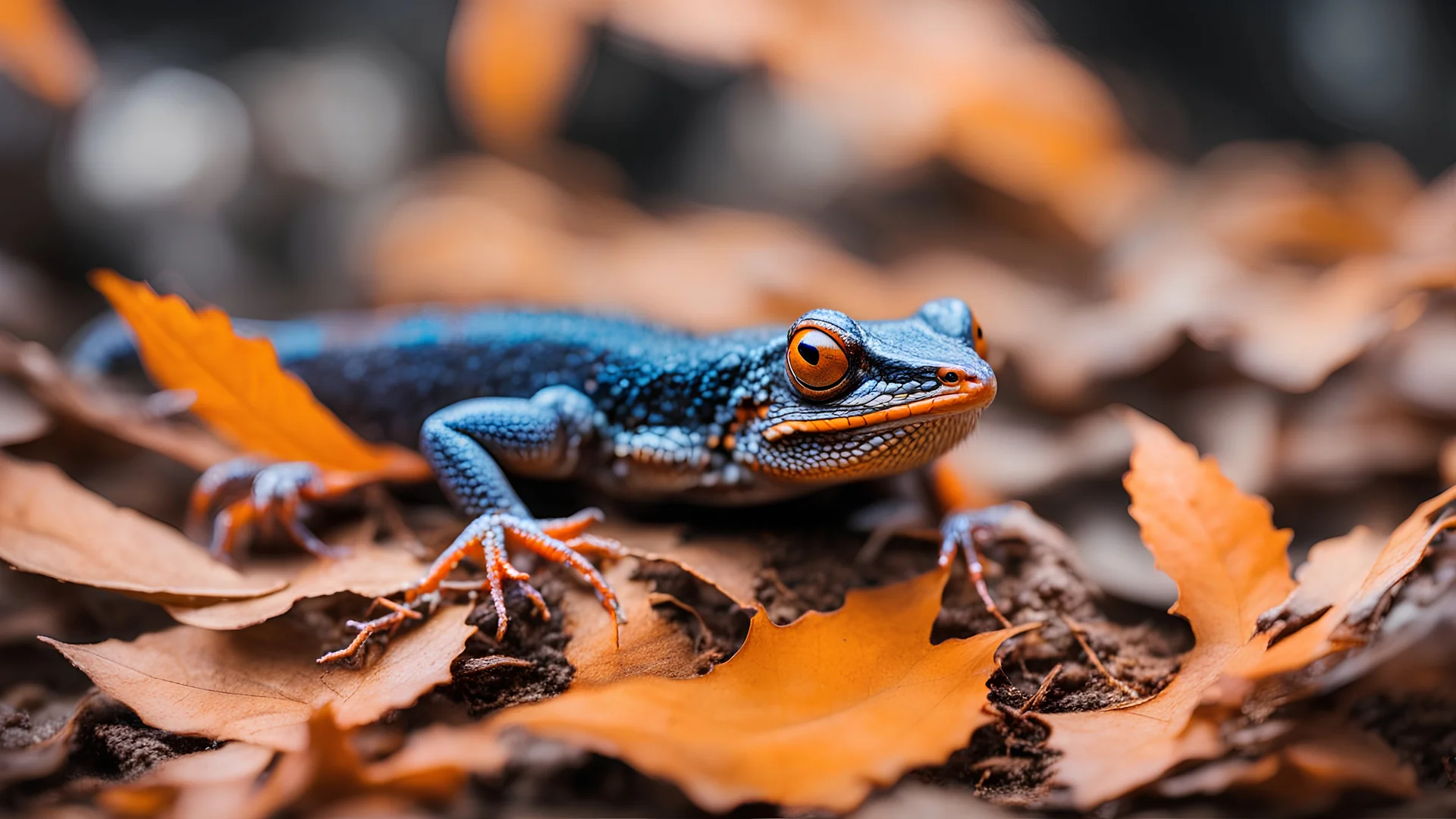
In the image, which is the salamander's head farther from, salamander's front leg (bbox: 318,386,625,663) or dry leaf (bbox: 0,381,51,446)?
dry leaf (bbox: 0,381,51,446)

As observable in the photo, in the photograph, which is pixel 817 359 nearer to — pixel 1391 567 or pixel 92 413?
pixel 1391 567

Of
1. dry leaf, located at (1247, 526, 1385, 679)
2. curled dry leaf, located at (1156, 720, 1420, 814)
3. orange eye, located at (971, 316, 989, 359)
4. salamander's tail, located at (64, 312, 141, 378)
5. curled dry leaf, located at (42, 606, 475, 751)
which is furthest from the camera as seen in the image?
salamander's tail, located at (64, 312, 141, 378)

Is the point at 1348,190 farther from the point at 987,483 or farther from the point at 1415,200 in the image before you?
the point at 987,483

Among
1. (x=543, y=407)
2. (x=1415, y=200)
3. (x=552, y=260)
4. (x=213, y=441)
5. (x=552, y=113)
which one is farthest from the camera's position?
(x=552, y=113)

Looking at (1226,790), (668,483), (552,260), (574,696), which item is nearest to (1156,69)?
(552,260)

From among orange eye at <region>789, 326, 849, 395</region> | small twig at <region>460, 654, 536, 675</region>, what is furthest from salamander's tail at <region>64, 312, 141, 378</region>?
A: orange eye at <region>789, 326, 849, 395</region>

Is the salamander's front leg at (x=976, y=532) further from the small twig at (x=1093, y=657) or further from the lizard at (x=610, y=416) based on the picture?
the small twig at (x=1093, y=657)
